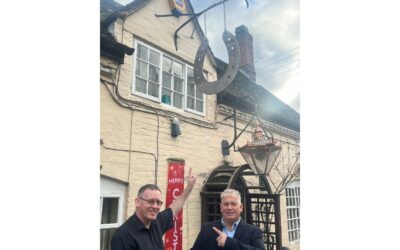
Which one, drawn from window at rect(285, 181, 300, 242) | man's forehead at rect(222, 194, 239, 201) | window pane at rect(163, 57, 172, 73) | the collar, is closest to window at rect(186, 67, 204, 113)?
window pane at rect(163, 57, 172, 73)

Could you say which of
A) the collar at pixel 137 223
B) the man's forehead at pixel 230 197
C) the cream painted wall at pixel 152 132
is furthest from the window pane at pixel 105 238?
the man's forehead at pixel 230 197

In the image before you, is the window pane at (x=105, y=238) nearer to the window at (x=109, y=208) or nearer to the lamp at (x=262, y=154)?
the window at (x=109, y=208)

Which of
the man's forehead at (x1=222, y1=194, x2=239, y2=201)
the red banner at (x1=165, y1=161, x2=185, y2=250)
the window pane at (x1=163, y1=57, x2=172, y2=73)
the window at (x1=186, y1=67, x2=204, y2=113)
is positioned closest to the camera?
the man's forehead at (x1=222, y1=194, x2=239, y2=201)

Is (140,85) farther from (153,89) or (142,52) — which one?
(142,52)

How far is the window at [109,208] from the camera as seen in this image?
1797 millimetres

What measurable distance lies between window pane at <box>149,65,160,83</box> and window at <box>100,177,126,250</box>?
0.77 meters

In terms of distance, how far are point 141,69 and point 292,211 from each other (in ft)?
7.87

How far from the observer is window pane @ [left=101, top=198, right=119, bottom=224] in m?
1.82

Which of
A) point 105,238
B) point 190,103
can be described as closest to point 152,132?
point 190,103

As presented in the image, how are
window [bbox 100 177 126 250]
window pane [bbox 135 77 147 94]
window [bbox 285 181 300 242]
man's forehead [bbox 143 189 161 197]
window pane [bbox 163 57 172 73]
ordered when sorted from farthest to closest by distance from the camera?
window [bbox 285 181 300 242], window pane [bbox 163 57 172 73], window pane [bbox 135 77 147 94], window [bbox 100 177 126 250], man's forehead [bbox 143 189 161 197]

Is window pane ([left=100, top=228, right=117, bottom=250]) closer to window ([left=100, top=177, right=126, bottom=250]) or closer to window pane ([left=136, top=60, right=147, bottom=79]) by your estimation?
window ([left=100, top=177, right=126, bottom=250])
